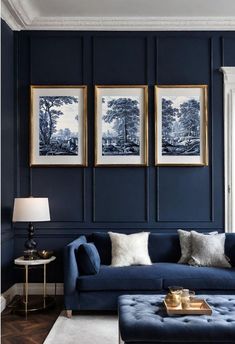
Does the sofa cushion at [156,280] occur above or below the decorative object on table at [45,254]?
below

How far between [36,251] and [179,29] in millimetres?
3215

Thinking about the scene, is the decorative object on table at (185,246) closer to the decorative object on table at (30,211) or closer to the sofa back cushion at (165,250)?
the sofa back cushion at (165,250)

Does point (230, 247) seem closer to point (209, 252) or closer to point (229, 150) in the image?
point (209, 252)

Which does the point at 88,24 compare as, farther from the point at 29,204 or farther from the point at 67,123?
the point at 29,204

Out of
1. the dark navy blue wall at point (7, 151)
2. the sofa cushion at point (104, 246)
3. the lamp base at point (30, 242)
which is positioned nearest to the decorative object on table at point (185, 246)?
the sofa cushion at point (104, 246)

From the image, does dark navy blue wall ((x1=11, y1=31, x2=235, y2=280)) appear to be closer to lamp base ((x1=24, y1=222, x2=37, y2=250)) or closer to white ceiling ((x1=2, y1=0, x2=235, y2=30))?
white ceiling ((x1=2, y1=0, x2=235, y2=30))

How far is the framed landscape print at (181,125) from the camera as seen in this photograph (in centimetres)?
579

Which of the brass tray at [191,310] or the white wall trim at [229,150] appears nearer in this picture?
the brass tray at [191,310]

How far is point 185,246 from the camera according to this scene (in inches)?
210

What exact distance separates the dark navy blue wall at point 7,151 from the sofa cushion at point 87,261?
38.4 inches

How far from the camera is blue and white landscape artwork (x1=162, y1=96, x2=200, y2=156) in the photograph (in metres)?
5.79

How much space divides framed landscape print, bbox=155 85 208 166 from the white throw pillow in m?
1.05

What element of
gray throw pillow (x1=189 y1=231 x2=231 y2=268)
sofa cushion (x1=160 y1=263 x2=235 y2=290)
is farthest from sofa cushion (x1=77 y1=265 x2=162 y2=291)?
gray throw pillow (x1=189 y1=231 x2=231 y2=268)

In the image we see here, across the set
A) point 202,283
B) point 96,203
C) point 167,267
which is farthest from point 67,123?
point 202,283
